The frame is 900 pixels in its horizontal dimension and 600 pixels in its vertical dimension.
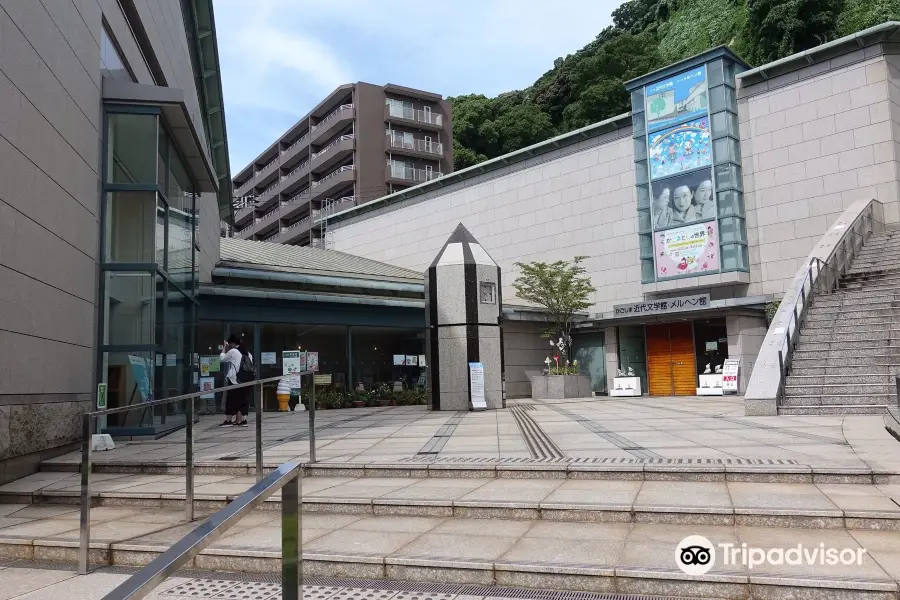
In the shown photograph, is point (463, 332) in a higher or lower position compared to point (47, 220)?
lower

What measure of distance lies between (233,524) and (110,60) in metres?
11.2

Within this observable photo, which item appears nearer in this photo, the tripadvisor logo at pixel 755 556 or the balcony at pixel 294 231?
the tripadvisor logo at pixel 755 556

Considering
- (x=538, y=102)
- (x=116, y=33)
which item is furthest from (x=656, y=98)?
(x=538, y=102)

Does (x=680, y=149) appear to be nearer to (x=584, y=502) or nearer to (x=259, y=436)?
(x=259, y=436)

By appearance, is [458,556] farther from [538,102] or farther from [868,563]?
[538,102]

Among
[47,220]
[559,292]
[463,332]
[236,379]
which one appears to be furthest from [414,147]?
[47,220]

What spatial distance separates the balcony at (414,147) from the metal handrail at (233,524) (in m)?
53.0

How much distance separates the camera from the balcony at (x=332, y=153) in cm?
5369

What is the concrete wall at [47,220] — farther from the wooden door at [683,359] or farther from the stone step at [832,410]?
the wooden door at [683,359]

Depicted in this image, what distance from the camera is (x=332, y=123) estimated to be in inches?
2202

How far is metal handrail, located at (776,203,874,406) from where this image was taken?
1214cm

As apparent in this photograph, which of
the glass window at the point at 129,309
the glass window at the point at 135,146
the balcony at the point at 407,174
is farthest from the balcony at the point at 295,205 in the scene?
the glass window at the point at 129,309

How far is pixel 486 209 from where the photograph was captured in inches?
1198

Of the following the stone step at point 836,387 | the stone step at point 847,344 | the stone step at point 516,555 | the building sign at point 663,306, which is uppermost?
the building sign at point 663,306
